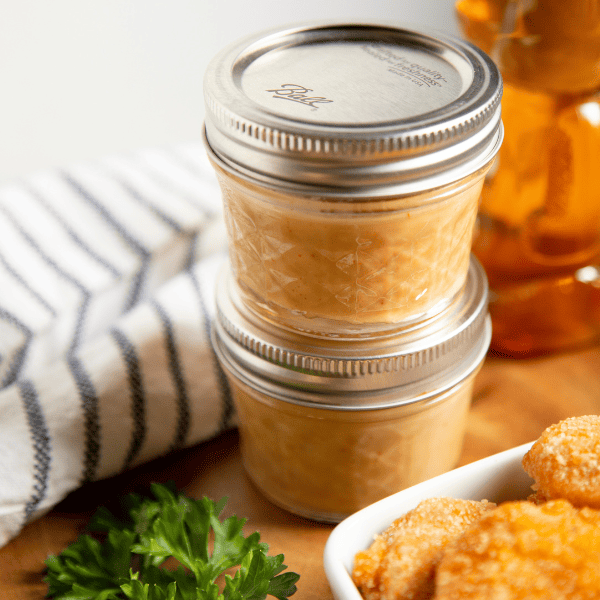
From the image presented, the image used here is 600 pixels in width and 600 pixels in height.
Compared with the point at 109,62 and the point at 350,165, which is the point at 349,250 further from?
the point at 109,62

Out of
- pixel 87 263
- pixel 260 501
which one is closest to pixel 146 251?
pixel 87 263

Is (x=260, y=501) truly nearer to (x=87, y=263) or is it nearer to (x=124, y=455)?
(x=124, y=455)

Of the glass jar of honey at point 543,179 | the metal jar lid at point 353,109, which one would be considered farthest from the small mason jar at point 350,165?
the glass jar of honey at point 543,179

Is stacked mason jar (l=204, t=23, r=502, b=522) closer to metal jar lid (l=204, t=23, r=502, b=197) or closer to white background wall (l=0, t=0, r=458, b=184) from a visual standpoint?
metal jar lid (l=204, t=23, r=502, b=197)

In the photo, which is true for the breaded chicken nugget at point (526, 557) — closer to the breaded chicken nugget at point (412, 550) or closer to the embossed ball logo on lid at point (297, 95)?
the breaded chicken nugget at point (412, 550)

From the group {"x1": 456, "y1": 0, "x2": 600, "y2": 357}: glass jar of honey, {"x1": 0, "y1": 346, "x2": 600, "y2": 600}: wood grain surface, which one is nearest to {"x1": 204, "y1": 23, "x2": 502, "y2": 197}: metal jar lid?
{"x1": 456, "y1": 0, "x2": 600, "y2": 357}: glass jar of honey

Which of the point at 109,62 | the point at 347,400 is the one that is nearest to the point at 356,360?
the point at 347,400
